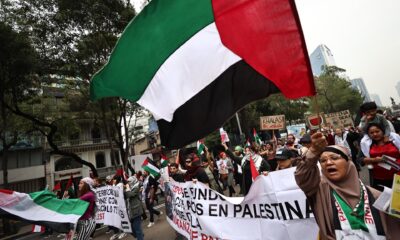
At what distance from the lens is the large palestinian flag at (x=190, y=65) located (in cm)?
247

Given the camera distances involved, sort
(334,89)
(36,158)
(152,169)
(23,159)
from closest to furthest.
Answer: (152,169) → (23,159) → (36,158) → (334,89)

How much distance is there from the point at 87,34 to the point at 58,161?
21.4 meters

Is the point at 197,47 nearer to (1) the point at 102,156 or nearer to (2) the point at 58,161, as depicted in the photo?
(2) the point at 58,161

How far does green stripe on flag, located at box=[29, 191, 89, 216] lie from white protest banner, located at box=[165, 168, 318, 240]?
204 cm

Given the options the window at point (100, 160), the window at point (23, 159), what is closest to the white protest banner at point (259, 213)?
the window at point (23, 159)

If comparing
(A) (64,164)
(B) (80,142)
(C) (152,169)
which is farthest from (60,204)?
(B) (80,142)

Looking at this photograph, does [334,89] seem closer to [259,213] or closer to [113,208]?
[113,208]

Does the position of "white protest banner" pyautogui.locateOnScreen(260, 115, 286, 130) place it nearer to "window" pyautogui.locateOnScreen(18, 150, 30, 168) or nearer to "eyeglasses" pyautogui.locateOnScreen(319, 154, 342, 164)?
"eyeglasses" pyautogui.locateOnScreen(319, 154, 342, 164)

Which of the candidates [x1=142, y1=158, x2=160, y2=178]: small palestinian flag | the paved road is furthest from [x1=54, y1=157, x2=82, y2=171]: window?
[x1=142, y1=158, x2=160, y2=178]: small palestinian flag

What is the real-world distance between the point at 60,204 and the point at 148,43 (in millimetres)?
3576

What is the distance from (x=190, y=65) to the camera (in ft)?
10.4

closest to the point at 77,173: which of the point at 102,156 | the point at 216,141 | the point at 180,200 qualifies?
the point at 102,156

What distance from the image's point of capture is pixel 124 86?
3.47 metres

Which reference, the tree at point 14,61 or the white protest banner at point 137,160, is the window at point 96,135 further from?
the tree at point 14,61
